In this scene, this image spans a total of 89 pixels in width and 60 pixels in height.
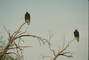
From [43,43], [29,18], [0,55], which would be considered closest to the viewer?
[0,55]

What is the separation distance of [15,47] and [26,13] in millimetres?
2458

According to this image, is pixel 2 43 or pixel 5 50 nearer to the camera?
pixel 5 50

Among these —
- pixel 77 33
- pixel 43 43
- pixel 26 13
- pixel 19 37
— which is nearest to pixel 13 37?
pixel 19 37

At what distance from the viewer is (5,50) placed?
3.96 meters

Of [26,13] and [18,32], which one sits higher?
[26,13]

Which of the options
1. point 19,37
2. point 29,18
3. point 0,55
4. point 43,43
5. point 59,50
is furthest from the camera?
point 29,18

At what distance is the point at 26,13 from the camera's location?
20.3 feet

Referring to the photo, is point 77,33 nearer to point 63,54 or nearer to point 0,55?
point 63,54

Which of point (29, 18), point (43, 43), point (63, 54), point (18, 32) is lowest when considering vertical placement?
point (63, 54)

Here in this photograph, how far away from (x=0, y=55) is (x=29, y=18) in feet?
7.98

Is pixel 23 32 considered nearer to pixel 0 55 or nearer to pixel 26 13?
pixel 0 55

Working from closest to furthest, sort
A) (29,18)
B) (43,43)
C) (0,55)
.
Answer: (0,55), (43,43), (29,18)

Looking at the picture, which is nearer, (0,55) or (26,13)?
(0,55)

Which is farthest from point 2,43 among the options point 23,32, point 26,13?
point 23,32
